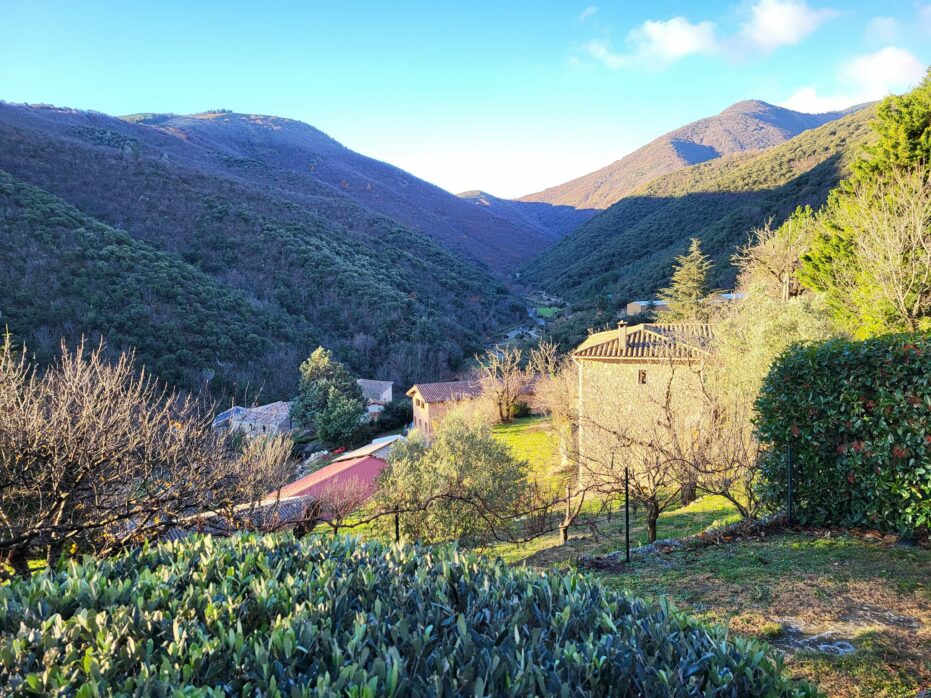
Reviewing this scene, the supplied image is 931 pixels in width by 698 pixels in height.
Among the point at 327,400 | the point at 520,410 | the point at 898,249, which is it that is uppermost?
the point at 898,249

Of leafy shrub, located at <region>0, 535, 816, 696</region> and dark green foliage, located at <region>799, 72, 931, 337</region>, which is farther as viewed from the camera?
dark green foliage, located at <region>799, 72, 931, 337</region>

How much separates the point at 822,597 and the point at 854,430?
84.8 inches

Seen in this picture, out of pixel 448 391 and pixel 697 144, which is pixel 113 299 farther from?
pixel 697 144

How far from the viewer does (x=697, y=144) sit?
11731 cm

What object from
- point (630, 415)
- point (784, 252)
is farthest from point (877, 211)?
point (784, 252)

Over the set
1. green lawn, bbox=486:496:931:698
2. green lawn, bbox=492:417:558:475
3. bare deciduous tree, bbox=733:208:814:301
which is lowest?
green lawn, bbox=492:417:558:475

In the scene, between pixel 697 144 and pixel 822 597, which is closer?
pixel 822 597

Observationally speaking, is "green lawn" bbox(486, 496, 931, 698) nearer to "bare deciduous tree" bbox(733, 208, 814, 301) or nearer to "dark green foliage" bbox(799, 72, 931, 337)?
"dark green foliage" bbox(799, 72, 931, 337)

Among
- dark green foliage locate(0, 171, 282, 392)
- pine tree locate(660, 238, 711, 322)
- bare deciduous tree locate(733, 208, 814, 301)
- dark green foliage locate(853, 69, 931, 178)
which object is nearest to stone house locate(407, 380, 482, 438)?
dark green foliage locate(0, 171, 282, 392)

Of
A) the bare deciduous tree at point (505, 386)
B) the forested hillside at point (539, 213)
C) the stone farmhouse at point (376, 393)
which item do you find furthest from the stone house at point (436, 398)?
the forested hillside at point (539, 213)

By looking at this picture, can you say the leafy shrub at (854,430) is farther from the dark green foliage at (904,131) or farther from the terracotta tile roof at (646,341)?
the dark green foliage at (904,131)

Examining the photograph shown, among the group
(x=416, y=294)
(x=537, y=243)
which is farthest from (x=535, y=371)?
(x=537, y=243)

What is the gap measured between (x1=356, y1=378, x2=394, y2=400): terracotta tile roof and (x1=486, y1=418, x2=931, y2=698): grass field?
3185 cm

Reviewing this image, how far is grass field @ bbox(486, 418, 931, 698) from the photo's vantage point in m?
2.89
